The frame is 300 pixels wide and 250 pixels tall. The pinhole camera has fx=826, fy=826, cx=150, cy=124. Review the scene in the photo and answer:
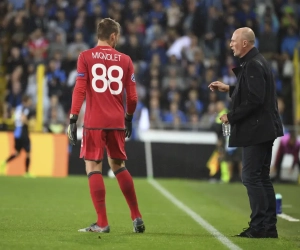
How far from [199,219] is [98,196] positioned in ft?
8.39

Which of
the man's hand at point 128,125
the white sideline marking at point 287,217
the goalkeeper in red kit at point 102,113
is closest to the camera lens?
the goalkeeper in red kit at point 102,113

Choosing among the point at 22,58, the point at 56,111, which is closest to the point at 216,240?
the point at 56,111

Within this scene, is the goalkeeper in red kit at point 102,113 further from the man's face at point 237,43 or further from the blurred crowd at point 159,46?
the blurred crowd at point 159,46

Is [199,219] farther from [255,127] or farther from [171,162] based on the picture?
[171,162]

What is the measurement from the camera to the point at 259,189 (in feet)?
26.9

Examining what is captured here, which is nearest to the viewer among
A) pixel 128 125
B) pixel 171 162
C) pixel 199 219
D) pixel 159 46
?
pixel 128 125

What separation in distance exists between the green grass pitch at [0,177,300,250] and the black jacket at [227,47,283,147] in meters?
1.03

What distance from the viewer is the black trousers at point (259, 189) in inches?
323


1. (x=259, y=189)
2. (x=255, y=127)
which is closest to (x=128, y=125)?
(x=255, y=127)

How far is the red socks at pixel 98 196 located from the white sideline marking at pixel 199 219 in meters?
1.16

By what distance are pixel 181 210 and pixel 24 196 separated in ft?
9.85

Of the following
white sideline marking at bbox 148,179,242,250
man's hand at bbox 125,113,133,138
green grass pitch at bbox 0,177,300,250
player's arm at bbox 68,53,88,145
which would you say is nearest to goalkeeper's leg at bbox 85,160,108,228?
green grass pitch at bbox 0,177,300,250

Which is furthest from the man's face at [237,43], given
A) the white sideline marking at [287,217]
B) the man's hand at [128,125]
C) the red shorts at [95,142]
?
the white sideline marking at [287,217]

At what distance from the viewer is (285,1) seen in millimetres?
25812
